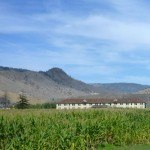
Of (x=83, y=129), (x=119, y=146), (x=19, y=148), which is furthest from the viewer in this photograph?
(x=119, y=146)

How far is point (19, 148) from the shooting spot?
74.5 ft

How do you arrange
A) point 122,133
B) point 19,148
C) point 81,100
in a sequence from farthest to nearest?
point 81,100 < point 122,133 < point 19,148

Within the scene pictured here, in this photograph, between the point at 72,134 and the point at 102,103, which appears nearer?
the point at 72,134

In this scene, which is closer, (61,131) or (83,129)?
(61,131)

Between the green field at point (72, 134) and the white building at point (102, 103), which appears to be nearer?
the green field at point (72, 134)

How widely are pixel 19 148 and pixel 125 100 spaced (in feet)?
500

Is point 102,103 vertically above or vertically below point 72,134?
above

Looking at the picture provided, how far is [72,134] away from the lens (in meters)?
28.0

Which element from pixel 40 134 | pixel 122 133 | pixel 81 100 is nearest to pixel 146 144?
pixel 122 133

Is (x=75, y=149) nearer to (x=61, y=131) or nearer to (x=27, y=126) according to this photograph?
(x=61, y=131)

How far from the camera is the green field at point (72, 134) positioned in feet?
81.5

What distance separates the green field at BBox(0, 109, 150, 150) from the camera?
24.8 m

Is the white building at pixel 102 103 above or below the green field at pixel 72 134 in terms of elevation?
above

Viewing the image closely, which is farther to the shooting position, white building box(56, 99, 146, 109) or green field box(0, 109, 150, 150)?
white building box(56, 99, 146, 109)
